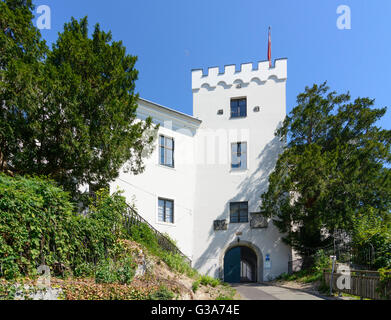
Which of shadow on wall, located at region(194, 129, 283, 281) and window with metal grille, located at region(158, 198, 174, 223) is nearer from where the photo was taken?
window with metal grille, located at region(158, 198, 174, 223)

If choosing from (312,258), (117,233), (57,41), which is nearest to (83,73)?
(57,41)

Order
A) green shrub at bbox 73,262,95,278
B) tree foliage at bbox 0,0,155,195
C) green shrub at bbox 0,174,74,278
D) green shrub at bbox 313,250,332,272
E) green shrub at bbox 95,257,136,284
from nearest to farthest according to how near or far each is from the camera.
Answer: green shrub at bbox 0,174,74,278
green shrub at bbox 73,262,95,278
green shrub at bbox 95,257,136,284
tree foliage at bbox 0,0,155,195
green shrub at bbox 313,250,332,272

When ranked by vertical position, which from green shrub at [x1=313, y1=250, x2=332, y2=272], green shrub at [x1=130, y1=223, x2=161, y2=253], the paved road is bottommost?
the paved road

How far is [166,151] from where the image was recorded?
71.4 feet

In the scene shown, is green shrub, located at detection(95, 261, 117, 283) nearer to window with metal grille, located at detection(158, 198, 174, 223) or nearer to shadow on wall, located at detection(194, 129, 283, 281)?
window with metal grille, located at detection(158, 198, 174, 223)

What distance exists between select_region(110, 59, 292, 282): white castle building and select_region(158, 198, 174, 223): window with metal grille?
0.18 ft

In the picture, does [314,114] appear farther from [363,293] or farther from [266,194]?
[363,293]

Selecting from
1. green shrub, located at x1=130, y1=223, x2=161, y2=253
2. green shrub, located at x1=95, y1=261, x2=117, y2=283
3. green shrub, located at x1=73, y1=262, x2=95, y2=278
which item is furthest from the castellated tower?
green shrub, located at x1=73, y1=262, x2=95, y2=278

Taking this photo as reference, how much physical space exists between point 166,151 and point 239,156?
462cm

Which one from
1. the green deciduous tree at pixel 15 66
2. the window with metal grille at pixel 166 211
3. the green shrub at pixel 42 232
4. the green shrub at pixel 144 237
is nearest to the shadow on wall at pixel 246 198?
the window with metal grille at pixel 166 211

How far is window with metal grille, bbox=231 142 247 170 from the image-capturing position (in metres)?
23.0

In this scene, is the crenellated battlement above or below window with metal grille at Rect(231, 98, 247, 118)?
above

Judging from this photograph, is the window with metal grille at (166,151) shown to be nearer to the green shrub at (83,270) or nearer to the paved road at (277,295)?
the paved road at (277,295)

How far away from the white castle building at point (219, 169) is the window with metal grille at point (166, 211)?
55mm
